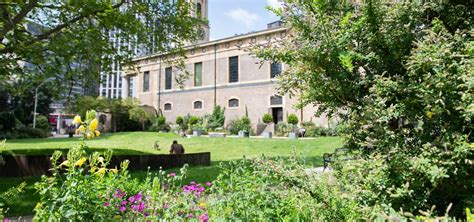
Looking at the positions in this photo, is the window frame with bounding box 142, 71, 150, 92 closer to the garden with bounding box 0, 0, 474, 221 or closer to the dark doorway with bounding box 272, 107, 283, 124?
the dark doorway with bounding box 272, 107, 283, 124

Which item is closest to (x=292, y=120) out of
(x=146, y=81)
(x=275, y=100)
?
(x=275, y=100)

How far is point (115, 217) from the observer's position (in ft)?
8.44

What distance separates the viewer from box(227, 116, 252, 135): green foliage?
31523mm

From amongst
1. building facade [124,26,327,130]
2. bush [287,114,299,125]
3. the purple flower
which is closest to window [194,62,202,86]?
building facade [124,26,327,130]

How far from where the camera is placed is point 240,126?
31781 mm

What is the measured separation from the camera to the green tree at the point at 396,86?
90.9 inches

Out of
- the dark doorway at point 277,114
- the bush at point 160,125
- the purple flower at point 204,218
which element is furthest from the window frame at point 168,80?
the purple flower at point 204,218

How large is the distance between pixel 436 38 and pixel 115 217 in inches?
117

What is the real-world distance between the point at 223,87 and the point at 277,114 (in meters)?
7.79

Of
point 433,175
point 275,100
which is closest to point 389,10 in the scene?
point 433,175

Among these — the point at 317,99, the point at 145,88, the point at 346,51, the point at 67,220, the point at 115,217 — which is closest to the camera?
the point at 67,220

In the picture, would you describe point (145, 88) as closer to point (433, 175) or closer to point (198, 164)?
point (198, 164)

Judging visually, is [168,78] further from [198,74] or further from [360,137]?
[360,137]

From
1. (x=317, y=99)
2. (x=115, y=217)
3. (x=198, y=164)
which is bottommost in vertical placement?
(x=198, y=164)
